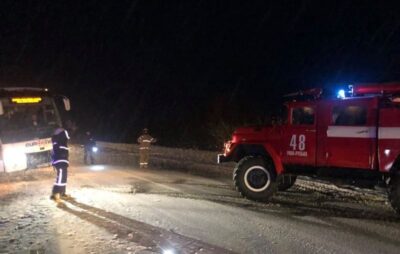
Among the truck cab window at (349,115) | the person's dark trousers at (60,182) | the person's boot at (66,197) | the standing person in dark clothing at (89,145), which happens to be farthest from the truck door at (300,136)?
the standing person in dark clothing at (89,145)

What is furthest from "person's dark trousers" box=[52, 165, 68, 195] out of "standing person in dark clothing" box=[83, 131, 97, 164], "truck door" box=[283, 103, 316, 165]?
"standing person in dark clothing" box=[83, 131, 97, 164]

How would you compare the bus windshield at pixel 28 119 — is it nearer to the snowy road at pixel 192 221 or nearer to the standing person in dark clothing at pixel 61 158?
the snowy road at pixel 192 221

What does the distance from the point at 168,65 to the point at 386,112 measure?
46.5 meters

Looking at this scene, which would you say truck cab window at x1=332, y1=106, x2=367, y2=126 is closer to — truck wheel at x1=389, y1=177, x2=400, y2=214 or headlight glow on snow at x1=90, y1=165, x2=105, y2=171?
truck wheel at x1=389, y1=177, x2=400, y2=214

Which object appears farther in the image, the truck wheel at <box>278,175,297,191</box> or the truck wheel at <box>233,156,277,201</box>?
the truck wheel at <box>278,175,297,191</box>

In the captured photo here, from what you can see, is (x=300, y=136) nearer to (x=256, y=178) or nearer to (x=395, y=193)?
(x=256, y=178)

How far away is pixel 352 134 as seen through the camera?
10250 mm

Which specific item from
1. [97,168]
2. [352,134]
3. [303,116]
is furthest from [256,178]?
[97,168]

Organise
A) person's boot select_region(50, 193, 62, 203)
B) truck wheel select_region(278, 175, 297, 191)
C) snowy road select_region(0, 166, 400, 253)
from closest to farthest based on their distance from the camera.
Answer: snowy road select_region(0, 166, 400, 253), person's boot select_region(50, 193, 62, 203), truck wheel select_region(278, 175, 297, 191)

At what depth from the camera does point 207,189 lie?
1282 centimetres

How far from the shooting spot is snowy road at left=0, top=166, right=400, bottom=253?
759cm

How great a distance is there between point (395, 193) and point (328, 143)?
1.56m

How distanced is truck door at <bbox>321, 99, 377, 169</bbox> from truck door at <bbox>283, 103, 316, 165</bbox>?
331 millimetres

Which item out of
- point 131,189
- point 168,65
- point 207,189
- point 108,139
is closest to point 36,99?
point 131,189
